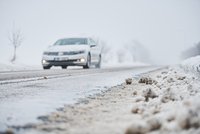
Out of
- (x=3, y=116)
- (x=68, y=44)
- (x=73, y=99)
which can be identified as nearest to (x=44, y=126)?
(x=3, y=116)

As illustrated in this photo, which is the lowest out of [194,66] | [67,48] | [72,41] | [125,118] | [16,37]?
[125,118]

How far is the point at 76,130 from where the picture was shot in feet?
8.77

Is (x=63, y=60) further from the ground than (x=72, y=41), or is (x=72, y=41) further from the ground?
(x=72, y=41)

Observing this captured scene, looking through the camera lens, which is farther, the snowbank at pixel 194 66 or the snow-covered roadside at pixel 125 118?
the snowbank at pixel 194 66

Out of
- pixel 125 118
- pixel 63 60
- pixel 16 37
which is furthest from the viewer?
pixel 16 37

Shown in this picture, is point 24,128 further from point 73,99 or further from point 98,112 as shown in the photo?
point 73,99

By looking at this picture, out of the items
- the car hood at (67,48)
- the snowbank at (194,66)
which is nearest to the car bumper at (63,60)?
the car hood at (67,48)

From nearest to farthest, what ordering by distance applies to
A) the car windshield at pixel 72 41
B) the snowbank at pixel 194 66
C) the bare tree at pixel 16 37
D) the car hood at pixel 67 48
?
1. the snowbank at pixel 194 66
2. the car hood at pixel 67 48
3. the car windshield at pixel 72 41
4. the bare tree at pixel 16 37

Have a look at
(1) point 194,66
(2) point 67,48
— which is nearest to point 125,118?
(1) point 194,66

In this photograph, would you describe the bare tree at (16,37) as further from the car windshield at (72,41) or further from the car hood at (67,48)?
the car hood at (67,48)

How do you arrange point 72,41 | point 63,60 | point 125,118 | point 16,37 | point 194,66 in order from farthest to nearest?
point 16,37 < point 72,41 < point 63,60 < point 194,66 < point 125,118

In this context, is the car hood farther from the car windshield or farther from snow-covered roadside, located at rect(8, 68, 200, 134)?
snow-covered roadside, located at rect(8, 68, 200, 134)

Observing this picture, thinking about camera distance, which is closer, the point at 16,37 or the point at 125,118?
the point at 125,118

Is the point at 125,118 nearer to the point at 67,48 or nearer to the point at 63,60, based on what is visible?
the point at 63,60
